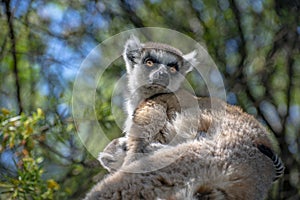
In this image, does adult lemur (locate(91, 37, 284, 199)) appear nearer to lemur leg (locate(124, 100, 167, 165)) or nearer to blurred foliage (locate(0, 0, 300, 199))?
lemur leg (locate(124, 100, 167, 165))

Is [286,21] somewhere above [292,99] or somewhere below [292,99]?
above

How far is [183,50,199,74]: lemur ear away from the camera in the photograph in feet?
21.3

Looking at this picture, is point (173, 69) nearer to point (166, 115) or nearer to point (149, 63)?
point (149, 63)

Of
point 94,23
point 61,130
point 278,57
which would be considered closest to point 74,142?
point 61,130

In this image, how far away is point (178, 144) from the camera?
17.0 ft

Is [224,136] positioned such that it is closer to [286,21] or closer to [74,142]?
[74,142]

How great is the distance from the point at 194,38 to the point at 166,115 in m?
3.94

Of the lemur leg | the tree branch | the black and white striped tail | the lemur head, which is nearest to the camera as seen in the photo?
the black and white striped tail

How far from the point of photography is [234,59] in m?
9.97

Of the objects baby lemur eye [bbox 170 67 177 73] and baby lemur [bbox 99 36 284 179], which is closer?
baby lemur [bbox 99 36 284 179]

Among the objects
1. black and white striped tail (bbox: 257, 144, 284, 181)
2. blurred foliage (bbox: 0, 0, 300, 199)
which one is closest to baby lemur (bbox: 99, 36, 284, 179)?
black and white striped tail (bbox: 257, 144, 284, 181)

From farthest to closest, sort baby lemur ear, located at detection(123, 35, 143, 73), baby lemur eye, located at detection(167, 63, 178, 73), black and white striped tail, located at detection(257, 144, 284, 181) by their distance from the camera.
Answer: baby lemur ear, located at detection(123, 35, 143, 73) → baby lemur eye, located at detection(167, 63, 178, 73) → black and white striped tail, located at detection(257, 144, 284, 181)

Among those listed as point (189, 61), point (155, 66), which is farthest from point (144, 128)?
point (189, 61)

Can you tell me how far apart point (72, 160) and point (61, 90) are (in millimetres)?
1110
